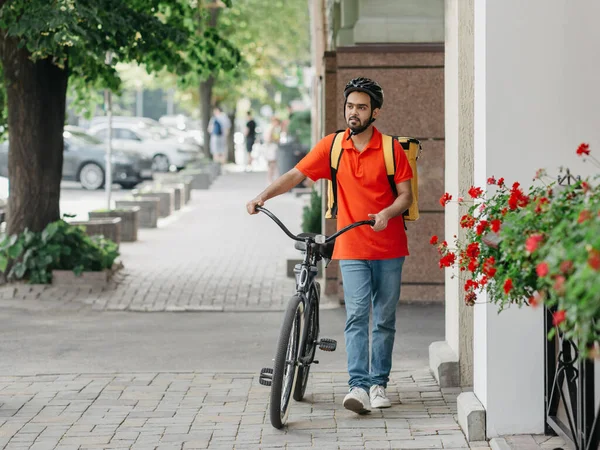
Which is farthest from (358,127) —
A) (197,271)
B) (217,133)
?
(217,133)

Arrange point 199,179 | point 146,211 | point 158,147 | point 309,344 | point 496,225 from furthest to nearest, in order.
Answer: point 158,147 → point 199,179 → point 146,211 → point 309,344 → point 496,225

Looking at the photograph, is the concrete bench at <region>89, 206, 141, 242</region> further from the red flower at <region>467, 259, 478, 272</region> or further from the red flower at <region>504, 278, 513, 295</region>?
the red flower at <region>504, 278, 513, 295</region>

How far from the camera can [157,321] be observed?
37.1 ft

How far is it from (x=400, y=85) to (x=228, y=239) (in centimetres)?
833

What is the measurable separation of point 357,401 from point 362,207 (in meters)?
1.08

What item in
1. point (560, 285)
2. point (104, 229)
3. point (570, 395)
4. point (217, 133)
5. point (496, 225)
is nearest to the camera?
point (560, 285)

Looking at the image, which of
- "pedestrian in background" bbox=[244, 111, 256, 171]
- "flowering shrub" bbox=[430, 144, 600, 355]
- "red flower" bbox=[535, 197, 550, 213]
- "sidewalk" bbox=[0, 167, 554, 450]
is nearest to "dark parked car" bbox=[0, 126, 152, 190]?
"pedestrian in background" bbox=[244, 111, 256, 171]

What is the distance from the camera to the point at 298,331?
6.93m

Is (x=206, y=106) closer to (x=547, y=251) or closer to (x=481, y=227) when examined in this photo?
(x=481, y=227)

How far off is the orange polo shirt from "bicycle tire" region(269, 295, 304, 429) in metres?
0.54

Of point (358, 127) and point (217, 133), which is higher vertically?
point (217, 133)

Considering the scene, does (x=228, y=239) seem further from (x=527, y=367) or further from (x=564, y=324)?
(x=564, y=324)

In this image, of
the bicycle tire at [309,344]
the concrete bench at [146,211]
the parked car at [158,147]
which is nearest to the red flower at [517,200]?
the bicycle tire at [309,344]

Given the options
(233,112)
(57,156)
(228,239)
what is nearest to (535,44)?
(57,156)
